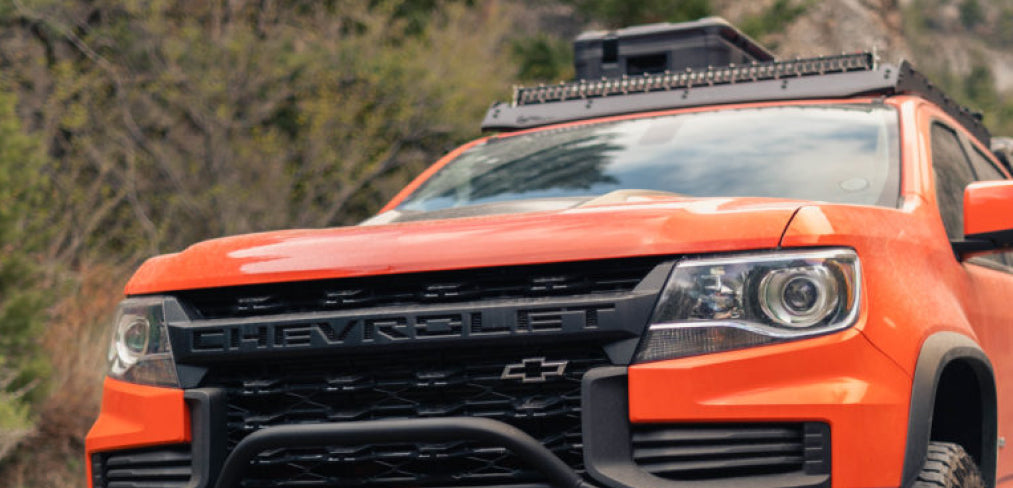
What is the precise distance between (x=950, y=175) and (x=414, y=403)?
87.0 inches

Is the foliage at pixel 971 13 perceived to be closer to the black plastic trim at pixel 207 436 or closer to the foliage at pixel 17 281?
the foliage at pixel 17 281

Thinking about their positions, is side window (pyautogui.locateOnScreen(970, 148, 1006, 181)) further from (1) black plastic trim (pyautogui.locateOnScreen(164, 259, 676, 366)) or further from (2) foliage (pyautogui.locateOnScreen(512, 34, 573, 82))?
(2) foliage (pyautogui.locateOnScreen(512, 34, 573, 82))

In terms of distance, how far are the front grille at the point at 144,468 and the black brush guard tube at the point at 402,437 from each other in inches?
8.3

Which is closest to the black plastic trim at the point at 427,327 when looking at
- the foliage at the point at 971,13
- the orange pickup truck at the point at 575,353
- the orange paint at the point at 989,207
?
the orange pickup truck at the point at 575,353

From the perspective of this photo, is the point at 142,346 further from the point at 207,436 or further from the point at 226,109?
the point at 226,109

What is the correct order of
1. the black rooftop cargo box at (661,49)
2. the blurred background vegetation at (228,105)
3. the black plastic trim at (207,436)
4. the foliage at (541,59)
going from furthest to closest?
the foliage at (541,59)
the blurred background vegetation at (228,105)
the black rooftop cargo box at (661,49)
the black plastic trim at (207,436)

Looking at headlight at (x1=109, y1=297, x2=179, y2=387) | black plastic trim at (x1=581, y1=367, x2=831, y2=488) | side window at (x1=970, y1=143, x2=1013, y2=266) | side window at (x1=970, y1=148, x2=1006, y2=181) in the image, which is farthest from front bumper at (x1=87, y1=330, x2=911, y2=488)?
side window at (x1=970, y1=148, x2=1006, y2=181)

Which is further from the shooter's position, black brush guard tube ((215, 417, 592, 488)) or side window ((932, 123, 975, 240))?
side window ((932, 123, 975, 240))

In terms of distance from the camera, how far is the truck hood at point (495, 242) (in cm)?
292

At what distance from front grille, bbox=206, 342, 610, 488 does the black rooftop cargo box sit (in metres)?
3.27

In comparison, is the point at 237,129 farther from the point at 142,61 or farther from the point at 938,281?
the point at 938,281

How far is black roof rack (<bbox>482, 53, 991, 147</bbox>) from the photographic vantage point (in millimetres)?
4789

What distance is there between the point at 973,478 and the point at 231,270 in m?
1.94

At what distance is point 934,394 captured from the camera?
10.1 ft
